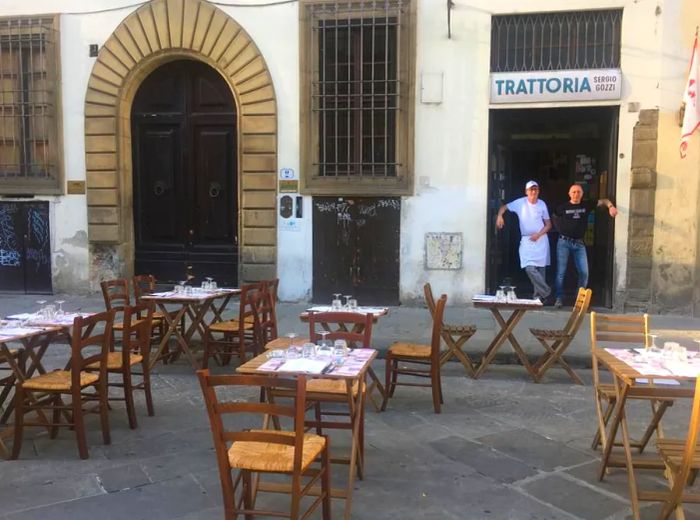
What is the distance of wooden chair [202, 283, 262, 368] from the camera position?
20.6 ft

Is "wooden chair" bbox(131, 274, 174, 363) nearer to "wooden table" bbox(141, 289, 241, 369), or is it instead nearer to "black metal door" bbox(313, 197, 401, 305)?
"wooden table" bbox(141, 289, 241, 369)

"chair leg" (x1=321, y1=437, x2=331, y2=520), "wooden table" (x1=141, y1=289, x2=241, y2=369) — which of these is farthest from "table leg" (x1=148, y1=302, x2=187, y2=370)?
"chair leg" (x1=321, y1=437, x2=331, y2=520)

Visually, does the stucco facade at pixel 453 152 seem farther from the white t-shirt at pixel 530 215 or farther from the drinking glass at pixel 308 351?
the drinking glass at pixel 308 351

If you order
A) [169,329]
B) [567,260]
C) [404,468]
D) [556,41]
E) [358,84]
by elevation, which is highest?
[556,41]

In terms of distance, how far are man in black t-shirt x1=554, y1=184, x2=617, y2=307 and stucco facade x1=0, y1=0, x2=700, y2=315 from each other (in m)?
0.48

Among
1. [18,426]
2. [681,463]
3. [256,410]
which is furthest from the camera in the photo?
[18,426]

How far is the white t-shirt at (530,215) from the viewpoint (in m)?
9.41

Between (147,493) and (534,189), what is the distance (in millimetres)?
6909

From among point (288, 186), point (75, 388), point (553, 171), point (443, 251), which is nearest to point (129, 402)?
point (75, 388)

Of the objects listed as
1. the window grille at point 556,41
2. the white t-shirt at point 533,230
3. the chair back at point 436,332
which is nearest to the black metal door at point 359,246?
the white t-shirt at point 533,230

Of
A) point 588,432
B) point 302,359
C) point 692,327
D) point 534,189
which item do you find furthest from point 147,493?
point 692,327

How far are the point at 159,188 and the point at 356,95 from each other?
3.79 metres

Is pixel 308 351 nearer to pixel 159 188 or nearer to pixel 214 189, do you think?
pixel 214 189

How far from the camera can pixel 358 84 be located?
10227mm
